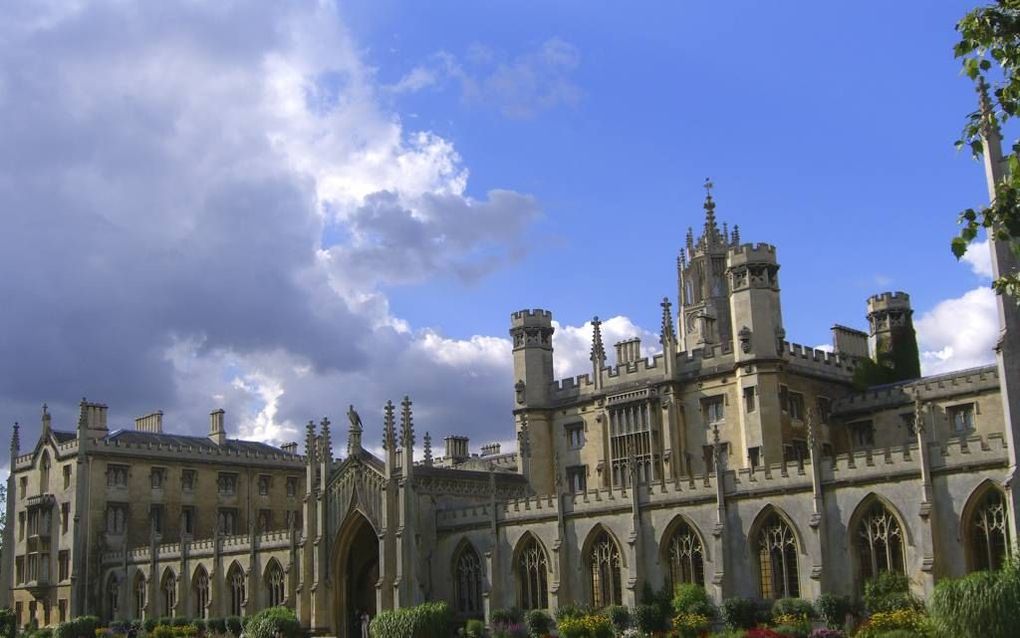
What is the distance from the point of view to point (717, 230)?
83.2 metres

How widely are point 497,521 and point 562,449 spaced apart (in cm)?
997

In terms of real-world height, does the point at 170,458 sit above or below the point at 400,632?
above

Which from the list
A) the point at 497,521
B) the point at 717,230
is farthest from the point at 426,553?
the point at 717,230

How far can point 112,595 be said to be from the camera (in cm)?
6969

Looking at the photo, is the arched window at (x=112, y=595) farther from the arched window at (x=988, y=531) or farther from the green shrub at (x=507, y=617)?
the arched window at (x=988, y=531)

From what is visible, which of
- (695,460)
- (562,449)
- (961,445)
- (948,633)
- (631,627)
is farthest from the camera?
(562,449)

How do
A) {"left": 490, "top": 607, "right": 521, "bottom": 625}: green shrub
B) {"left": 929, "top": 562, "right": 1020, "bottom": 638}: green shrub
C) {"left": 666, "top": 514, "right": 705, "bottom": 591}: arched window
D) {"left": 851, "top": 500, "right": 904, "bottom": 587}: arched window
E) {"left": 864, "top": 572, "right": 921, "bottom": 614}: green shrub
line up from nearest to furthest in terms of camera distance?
{"left": 929, "top": 562, "right": 1020, "bottom": 638}: green shrub
{"left": 864, "top": 572, "right": 921, "bottom": 614}: green shrub
{"left": 851, "top": 500, "right": 904, "bottom": 587}: arched window
{"left": 666, "top": 514, "right": 705, "bottom": 591}: arched window
{"left": 490, "top": 607, "right": 521, "bottom": 625}: green shrub

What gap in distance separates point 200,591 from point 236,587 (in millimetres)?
3644

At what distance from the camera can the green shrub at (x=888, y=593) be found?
35781mm

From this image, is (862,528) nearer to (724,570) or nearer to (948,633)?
(724,570)

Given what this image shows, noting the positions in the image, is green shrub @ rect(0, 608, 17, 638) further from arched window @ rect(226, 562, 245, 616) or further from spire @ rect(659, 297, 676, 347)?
spire @ rect(659, 297, 676, 347)

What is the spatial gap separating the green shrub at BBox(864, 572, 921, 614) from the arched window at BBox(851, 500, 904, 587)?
48cm

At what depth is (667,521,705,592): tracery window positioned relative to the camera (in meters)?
42.9

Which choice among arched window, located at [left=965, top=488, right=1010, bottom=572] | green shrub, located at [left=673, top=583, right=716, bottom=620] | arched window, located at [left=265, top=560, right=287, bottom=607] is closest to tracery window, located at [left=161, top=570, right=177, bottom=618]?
arched window, located at [left=265, top=560, right=287, bottom=607]
